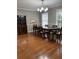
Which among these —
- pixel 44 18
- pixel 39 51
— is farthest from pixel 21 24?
pixel 39 51

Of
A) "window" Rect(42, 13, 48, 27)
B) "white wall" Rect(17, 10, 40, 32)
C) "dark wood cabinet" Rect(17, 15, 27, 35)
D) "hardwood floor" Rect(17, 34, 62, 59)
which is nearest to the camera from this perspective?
"hardwood floor" Rect(17, 34, 62, 59)

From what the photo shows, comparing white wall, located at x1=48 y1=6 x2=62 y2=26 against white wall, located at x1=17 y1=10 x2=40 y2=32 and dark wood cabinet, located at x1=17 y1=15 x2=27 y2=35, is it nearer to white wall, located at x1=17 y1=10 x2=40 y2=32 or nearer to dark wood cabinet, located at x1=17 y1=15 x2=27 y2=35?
white wall, located at x1=17 y1=10 x2=40 y2=32

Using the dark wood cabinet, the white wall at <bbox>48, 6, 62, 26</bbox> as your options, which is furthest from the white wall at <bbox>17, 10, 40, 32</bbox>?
the white wall at <bbox>48, 6, 62, 26</bbox>

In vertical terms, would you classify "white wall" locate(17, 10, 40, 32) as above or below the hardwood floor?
above

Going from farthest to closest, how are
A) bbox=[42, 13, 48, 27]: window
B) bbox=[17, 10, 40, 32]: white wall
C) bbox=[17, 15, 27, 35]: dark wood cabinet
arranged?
bbox=[42, 13, 48, 27]: window
bbox=[17, 10, 40, 32]: white wall
bbox=[17, 15, 27, 35]: dark wood cabinet

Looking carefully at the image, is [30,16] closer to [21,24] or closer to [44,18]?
[44,18]

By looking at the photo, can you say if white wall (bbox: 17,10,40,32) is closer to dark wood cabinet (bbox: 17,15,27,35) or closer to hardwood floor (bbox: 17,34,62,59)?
dark wood cabinet (bbox: 17,15,27,35)

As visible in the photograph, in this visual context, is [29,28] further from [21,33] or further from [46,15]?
[46,15]

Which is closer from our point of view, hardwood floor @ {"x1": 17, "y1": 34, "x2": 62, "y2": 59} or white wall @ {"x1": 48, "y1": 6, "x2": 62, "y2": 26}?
hardwood floor @ {"x1": 17, "y1": 34, "x2": 62, "y2": 59}

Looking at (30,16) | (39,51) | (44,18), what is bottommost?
A: (39,51)

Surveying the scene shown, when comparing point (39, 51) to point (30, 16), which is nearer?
point (39, 51)

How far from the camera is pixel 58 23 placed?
8.19m

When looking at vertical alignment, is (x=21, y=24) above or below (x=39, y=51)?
above
